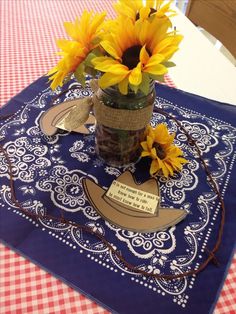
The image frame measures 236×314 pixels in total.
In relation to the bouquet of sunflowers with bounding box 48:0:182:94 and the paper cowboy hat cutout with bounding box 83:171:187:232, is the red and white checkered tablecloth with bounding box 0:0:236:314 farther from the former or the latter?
the bouquet of sunflowers with bounding box 48:0:182:94

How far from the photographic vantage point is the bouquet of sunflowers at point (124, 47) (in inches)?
16.8

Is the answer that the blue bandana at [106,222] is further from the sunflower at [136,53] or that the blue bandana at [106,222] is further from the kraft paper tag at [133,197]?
the sunflower at [136,53]

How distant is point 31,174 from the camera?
0.61 meters

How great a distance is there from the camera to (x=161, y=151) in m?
0.61

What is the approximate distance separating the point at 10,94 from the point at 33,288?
52 cm

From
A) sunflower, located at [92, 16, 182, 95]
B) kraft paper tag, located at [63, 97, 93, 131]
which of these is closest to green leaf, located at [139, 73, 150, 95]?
sunflower, located at [92, 16, 182, 95]

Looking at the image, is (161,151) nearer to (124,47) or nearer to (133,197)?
(133,197)

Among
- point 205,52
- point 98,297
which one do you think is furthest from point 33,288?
point 205,52

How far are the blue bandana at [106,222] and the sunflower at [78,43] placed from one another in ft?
0.70

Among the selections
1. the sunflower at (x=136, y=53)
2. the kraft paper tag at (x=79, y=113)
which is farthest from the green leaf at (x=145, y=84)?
the kraft paper tag at (x=79, y=113)

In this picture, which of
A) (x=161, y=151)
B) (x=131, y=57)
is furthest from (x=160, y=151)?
(x=131, y=57)

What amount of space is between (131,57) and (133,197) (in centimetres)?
26

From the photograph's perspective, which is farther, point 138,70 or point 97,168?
point 97,168

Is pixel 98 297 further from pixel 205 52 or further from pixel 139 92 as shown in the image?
pixel 205 52
